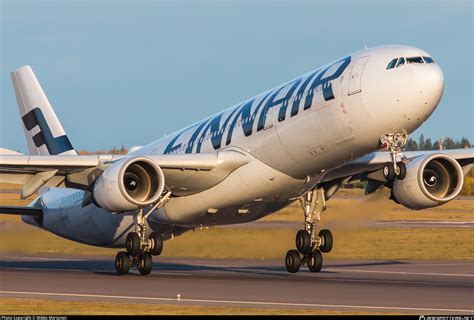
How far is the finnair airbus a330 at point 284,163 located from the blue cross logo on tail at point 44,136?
178 inches

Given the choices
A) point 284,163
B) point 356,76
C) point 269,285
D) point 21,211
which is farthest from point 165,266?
point 356,76

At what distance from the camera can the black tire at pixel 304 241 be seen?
3612 cm

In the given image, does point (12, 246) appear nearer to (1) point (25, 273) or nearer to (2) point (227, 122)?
(1) point (25, 273)

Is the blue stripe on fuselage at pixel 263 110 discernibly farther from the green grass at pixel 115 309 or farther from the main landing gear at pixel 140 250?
the green grass at pixel 115 309

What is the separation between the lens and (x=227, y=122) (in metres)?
36.2

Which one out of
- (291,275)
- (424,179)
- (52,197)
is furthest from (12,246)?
(424,179)

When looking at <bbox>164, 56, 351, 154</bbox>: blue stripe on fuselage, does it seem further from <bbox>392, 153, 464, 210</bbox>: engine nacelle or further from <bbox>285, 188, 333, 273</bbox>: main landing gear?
<bbox>392, 153, 464, 210</bbox>: engine nacelle

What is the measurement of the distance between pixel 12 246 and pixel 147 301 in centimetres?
1844

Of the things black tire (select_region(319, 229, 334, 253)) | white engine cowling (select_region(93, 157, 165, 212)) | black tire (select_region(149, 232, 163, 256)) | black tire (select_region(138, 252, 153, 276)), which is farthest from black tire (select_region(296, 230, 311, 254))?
white engine cowling (select_region(93, 157, 165, 212))

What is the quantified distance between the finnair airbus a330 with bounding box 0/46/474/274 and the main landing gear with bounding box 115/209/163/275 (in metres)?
0.03

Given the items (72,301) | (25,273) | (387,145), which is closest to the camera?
(72,301)

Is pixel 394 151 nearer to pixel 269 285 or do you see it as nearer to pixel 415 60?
pixel 415 60

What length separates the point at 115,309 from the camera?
24.3m

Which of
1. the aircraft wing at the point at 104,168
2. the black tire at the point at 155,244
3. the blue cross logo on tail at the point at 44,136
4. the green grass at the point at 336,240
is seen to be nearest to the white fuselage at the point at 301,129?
the aircraft wing at the point at 104,168
